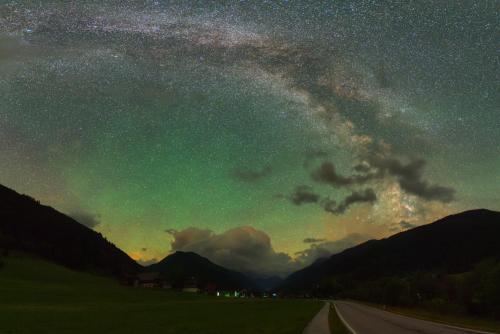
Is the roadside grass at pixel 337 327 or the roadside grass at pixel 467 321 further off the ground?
the roadside grass at pixel 337 327

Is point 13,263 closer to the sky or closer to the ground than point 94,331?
closer to the sky

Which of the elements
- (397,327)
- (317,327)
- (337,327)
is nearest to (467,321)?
(337,327)

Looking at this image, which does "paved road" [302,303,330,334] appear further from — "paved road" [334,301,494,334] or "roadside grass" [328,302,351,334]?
"paved road" [334,301,494,334]

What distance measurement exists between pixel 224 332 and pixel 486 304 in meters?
59.0

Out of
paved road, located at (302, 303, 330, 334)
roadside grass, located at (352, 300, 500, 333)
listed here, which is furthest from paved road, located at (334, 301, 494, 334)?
roadside grass, located at (352, 300, 500, 333)

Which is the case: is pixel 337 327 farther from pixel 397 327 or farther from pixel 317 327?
pixel 397 327

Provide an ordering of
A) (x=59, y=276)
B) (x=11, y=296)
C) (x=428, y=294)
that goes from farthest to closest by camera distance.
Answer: (x=59, y=276)
(x=428, y=294)
(x=11, y=296)

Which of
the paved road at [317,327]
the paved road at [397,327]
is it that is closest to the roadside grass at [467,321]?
the paved road at [397,327]

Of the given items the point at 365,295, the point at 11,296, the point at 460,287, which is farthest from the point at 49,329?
the point at 365,295

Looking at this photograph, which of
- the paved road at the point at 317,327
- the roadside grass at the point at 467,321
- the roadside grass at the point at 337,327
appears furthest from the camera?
the roadside grass at the point at 467,321

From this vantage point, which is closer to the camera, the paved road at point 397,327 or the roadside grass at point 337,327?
the paved road at point 397,327

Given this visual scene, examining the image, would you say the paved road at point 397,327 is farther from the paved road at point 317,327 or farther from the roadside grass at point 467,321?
the roadside grass at point 467,321

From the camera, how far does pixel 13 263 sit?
522ft

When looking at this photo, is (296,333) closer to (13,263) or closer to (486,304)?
(486,304)
